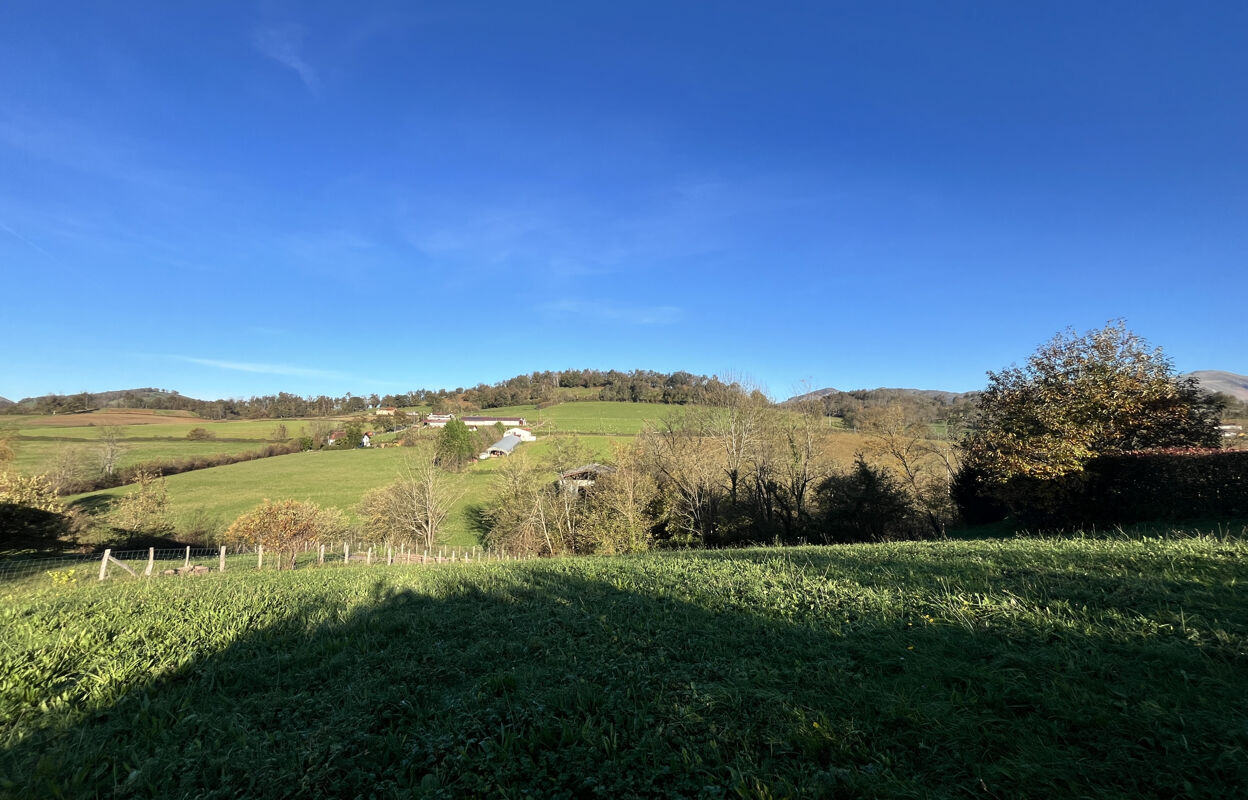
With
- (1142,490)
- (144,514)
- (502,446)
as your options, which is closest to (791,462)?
(1142,490)

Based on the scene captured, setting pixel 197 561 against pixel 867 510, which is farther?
pixel 867 510

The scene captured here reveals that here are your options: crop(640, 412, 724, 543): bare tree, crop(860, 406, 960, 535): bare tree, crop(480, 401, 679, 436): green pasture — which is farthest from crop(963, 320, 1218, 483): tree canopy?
crop(480, 401, 679, 436): green pasture

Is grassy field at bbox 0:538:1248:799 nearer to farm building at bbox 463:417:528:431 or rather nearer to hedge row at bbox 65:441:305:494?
hedge row at bbox 65:441:305:494

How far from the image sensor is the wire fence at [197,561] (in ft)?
48.5

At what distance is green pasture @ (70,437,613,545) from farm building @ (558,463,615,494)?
3454mm

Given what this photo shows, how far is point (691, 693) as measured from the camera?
404 centimetres

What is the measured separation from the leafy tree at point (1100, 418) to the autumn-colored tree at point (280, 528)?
3313 centimetres

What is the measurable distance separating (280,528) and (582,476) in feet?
65.2

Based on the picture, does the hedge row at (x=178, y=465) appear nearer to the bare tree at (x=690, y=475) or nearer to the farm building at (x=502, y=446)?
the farm building at (x=502, y=446)

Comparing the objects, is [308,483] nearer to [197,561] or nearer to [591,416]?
[197,561]

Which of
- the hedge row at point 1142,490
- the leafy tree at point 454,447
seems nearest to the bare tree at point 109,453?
the leafy tree at point 454,447

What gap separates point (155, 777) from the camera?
3430 millimetres

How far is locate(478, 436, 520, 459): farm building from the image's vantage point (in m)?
65.2

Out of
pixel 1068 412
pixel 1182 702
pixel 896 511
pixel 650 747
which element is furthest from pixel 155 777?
pixel 896 511
